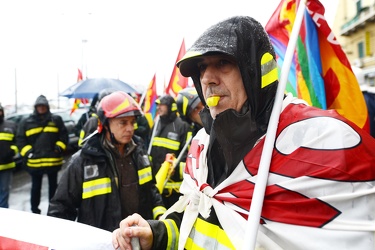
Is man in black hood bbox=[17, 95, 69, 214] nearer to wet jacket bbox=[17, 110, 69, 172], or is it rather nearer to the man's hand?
wet jacket bbox=[17, 110, 69, 172]

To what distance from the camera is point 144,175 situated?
308 centimetres

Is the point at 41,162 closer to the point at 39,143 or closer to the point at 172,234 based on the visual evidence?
the point at 39,143

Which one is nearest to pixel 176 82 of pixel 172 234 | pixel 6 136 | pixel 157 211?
pixel 6 136

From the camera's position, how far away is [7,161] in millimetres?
5781

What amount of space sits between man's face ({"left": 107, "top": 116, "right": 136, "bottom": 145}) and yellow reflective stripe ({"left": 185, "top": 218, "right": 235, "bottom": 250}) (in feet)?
4.96

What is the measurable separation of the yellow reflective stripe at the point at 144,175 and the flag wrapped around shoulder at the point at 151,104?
4489 mm

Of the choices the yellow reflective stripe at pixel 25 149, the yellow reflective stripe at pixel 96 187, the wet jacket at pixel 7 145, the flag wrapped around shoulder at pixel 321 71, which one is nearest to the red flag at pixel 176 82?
the yellow reflective stripe at pixel 25 149

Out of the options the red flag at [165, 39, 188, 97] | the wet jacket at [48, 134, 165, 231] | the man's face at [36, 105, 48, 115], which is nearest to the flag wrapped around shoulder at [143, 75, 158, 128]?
the red flag at [165, 39, 188, 97]

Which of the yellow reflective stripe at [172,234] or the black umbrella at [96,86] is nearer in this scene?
the yellow reflective stripe at [172,234]

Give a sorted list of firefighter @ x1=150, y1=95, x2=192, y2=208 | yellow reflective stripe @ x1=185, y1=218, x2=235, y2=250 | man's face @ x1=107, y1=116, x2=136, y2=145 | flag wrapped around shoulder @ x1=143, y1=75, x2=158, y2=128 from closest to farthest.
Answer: yellow reflective stripe @ x1=185, y1=218, x2=235, y2=250 → man's face @ x1=107, y1=116, x2=136, y2=145 → firefighter @ x1=150, y1=95, x2=192, y2=208 → flag wrapped around shoulder @ x1=143, y1=75, x2=158, y2=128

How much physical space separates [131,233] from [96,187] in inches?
45.6

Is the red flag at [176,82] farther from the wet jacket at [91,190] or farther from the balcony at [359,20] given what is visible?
the balcony at [359,20]

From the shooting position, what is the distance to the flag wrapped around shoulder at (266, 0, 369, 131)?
241cm

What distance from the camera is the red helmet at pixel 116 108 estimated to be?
3.05 metres
